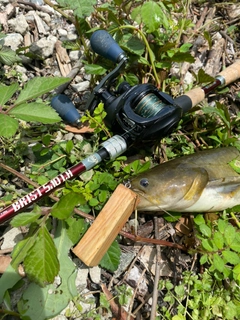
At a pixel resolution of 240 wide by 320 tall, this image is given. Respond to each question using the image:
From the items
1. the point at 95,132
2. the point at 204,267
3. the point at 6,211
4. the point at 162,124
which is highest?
the point at 162,124

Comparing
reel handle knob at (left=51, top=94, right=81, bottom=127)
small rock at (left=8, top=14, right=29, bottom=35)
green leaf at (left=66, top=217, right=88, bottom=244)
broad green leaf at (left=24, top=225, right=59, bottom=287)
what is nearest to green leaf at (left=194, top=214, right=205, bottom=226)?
green leaf at (left=66, top=217, right=88, bottom=244)

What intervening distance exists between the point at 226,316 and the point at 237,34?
8.62 feet

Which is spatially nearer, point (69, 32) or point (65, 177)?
point (65, 177)

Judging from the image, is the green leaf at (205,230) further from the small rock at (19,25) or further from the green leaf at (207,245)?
the small rock at (19,25)

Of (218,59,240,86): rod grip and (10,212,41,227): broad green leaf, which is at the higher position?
(218,59,240,86): rod grip

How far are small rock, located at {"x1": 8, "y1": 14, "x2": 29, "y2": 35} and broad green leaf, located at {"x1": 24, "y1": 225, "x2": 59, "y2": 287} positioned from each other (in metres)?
2.05

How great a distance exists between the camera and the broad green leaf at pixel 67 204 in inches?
67.8

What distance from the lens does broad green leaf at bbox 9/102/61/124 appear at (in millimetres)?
1975

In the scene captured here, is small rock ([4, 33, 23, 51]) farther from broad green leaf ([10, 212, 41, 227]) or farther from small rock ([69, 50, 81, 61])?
broad green leaf ([10, 212, 41, 227])

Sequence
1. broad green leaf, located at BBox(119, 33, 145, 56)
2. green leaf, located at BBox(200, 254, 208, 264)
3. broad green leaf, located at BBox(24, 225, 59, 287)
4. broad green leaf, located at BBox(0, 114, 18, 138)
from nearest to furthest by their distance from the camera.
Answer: broad green leaf, located at BBox(24, 225, 59, 287) → broad green leaf, located at BBox(0, 114, 18, 138) → green leaf, located at BBox(200, 254, 208, 264) → broad green leaf, located at BBox(119, 33, 145, 56)

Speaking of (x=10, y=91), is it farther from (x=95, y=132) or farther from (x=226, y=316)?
(x=226, y=316)

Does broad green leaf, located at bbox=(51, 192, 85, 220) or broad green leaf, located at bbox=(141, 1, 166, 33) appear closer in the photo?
broad green leaf, located at bbox=(51, 192, 85, 220)

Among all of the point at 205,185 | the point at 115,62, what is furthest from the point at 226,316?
the point at 115,62

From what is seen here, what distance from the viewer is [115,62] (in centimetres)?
241
